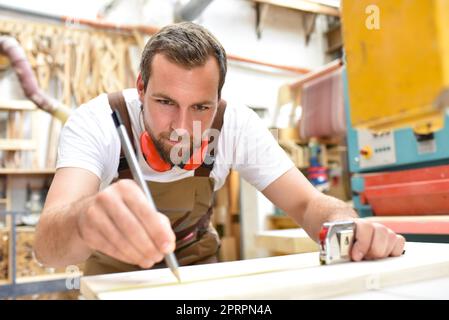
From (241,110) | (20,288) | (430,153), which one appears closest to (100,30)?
(20,288)

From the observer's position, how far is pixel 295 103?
4195 millimetres

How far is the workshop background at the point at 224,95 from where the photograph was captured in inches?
114

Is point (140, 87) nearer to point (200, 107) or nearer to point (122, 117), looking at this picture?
point (122, 117)

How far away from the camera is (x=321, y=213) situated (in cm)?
103

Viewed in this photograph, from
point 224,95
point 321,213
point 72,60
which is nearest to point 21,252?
point 72,60

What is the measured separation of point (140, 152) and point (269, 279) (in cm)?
69

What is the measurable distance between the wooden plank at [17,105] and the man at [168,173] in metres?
2.48

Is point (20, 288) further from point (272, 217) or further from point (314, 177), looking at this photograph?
point (314, 177)

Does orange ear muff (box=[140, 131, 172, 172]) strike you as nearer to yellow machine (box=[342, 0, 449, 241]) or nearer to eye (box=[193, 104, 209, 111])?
eye (box=[193, 104, 209, 111])

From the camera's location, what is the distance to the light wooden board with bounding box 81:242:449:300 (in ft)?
1.62

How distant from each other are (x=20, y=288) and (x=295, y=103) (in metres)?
3.01

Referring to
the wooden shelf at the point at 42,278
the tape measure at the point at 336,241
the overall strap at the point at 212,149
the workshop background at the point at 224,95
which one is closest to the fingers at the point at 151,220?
the tape measure at the point at 336,241

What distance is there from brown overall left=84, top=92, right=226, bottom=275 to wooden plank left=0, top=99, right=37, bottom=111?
2.46 meters

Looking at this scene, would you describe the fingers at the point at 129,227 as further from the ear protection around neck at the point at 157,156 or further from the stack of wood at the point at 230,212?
the stack of wood at the point at 230,212
